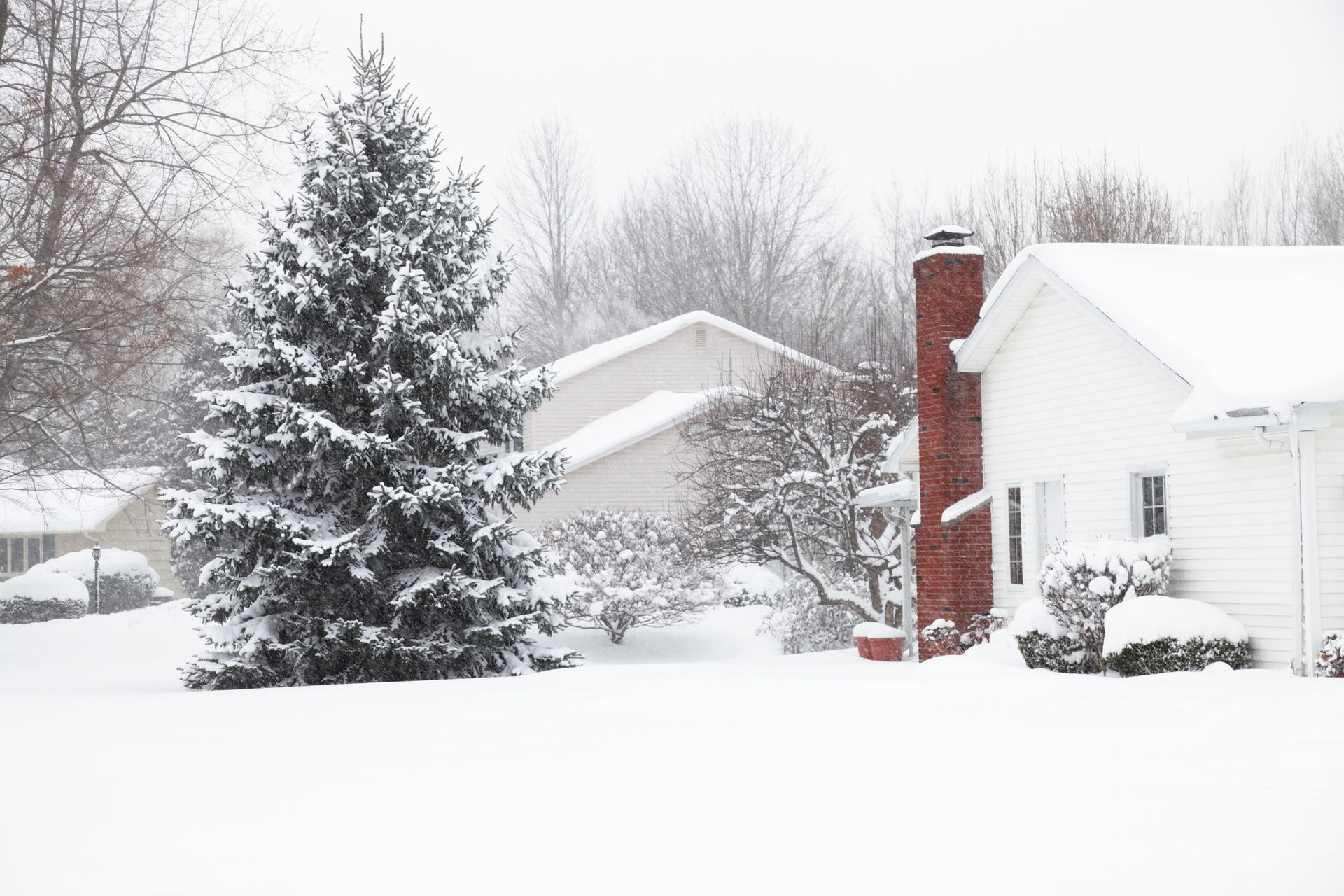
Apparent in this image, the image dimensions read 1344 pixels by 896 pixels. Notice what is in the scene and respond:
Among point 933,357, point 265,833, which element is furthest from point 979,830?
point 933,357

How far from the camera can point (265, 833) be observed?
690 centimetres

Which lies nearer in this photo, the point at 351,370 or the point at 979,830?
the point at 979,830

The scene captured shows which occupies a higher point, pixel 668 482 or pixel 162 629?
pixel 668 482

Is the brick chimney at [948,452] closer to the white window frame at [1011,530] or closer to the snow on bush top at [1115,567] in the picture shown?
the white window frame at [1011,530]

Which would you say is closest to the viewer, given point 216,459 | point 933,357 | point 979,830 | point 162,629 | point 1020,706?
point 979,830

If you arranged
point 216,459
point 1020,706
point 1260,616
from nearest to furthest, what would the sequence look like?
point 1020,706 < point 1260,616 < point 216,459

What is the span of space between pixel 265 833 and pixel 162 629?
2552cm

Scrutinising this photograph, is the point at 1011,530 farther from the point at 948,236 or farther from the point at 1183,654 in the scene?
the point at 1183,654

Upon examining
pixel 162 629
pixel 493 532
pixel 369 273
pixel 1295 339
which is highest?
pixel 369 273

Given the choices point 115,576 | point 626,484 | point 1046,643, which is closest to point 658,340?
point 626,484

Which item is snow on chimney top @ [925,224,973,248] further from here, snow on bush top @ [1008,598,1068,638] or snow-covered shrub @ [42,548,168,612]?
snow-covered shrub @ [42,548,168,612]

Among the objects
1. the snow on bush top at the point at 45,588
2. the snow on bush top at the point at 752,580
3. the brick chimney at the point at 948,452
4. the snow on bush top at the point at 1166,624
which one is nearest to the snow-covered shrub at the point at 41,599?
the snow on bush top at the point at 45,588

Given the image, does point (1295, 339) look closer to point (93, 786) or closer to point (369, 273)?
point (369, 273)

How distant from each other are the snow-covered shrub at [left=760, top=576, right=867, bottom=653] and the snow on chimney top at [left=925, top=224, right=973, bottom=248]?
781 cm
